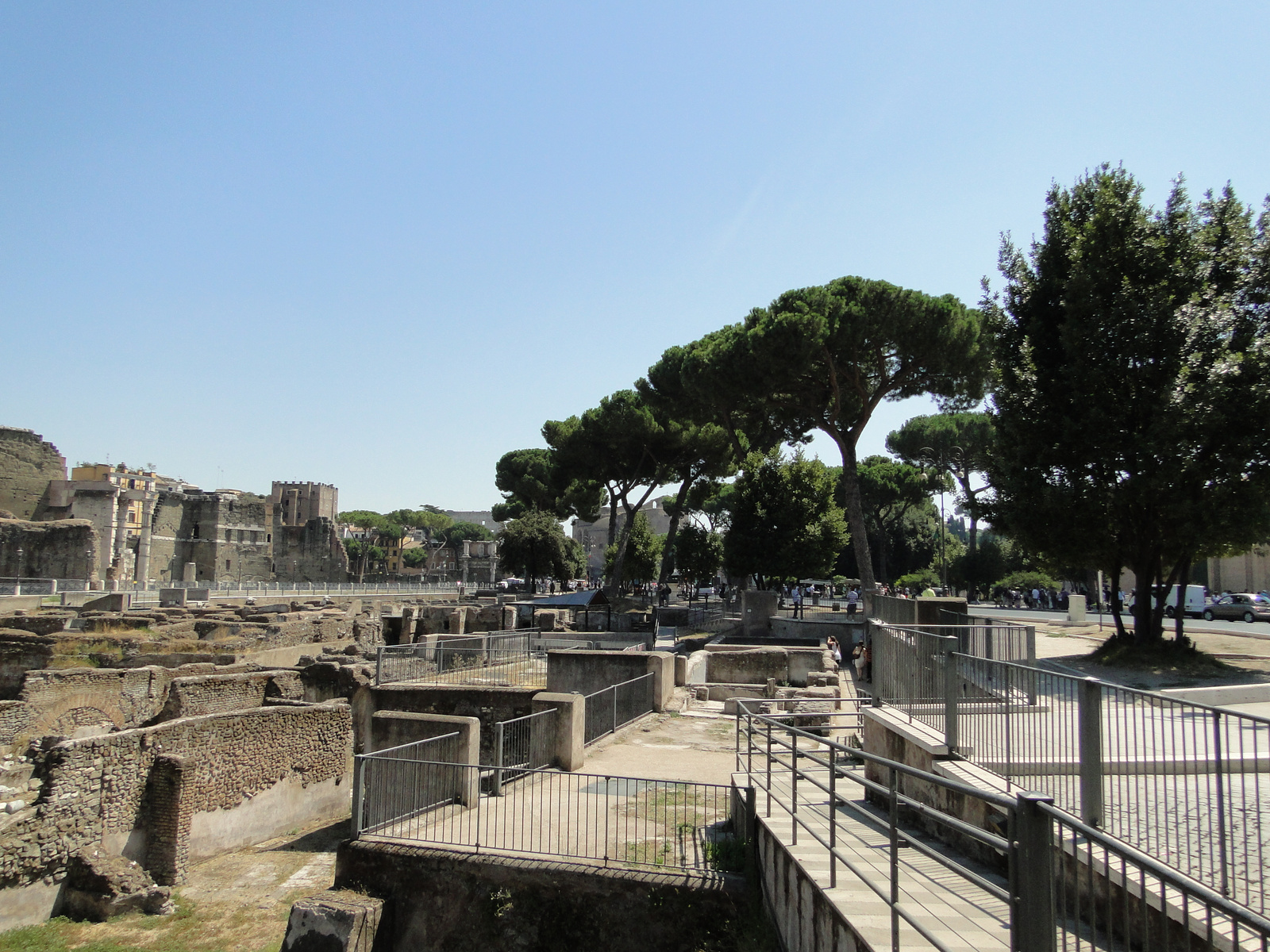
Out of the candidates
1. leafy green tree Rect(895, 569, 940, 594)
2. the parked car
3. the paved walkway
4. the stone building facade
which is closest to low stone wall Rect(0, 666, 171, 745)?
the paved walkway

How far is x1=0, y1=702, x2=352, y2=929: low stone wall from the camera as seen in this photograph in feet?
31.8

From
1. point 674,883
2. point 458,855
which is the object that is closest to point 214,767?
point 458,855

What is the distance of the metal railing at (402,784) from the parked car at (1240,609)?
2984cm

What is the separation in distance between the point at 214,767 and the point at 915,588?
39.1m

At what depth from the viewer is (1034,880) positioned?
9.61 feet

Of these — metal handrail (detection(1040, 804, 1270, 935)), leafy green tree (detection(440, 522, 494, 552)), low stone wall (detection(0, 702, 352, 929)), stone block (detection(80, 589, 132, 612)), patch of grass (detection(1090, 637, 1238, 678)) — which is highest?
leafy green tree (detection(440, 522, 494, 552))

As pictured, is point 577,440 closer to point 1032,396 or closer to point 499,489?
point 499,489

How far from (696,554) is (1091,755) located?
4252 cm

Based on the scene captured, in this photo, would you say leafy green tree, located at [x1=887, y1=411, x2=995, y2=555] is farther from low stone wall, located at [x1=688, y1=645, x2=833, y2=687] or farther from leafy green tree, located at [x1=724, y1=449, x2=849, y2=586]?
low stone wall, located at [x1=688, y1=645, x2=833, y2=687]

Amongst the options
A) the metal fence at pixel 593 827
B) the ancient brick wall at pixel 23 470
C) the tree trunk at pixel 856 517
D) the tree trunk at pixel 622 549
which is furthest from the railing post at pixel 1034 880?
the ancient brick wall at pixel 23 470

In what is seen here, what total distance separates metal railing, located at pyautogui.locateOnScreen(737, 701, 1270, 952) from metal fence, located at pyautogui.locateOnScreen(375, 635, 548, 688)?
11.2 metres

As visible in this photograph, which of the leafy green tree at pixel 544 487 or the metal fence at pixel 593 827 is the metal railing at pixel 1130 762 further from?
the leafy green tree at pixel 544 487

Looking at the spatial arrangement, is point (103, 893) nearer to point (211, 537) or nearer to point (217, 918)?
point (217, 918)

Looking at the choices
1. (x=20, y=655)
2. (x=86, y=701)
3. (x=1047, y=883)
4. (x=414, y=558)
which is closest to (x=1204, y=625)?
(x=1047, y=883)
